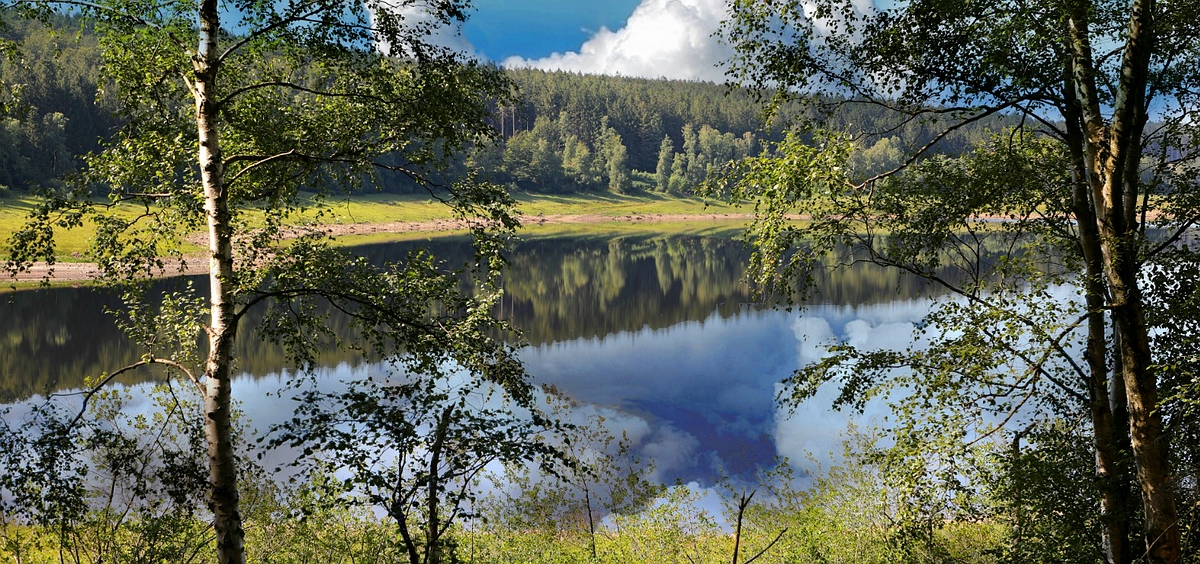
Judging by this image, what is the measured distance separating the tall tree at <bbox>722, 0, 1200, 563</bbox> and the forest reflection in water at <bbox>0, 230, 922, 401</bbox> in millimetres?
9513

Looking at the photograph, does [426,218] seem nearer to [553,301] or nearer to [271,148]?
[553,301]

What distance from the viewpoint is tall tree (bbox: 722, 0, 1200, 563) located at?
9.08m

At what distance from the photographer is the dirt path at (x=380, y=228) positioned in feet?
166

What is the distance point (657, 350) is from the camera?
141ft

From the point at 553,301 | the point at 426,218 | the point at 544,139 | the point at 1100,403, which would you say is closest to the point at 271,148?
the point at 1100,403

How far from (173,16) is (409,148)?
2.87m

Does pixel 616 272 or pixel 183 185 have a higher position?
pixel 183 185

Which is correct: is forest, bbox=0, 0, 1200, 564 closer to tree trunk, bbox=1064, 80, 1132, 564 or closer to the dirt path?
tree trunk, bbox=1064, 80, 1132, 564

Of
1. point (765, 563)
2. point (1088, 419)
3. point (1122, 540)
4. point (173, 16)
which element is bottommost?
point (765, 563)

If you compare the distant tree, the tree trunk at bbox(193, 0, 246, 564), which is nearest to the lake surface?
the tree trunk at bbox(193, 0, 246, 564)

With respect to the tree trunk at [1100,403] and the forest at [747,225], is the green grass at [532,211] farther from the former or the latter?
the tree trunk at [1100,403]

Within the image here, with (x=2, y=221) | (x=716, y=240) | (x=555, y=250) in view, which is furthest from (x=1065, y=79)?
(x=716, y=240)

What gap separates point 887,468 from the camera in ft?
36.3

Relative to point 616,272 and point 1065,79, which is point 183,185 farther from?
point 616,272
